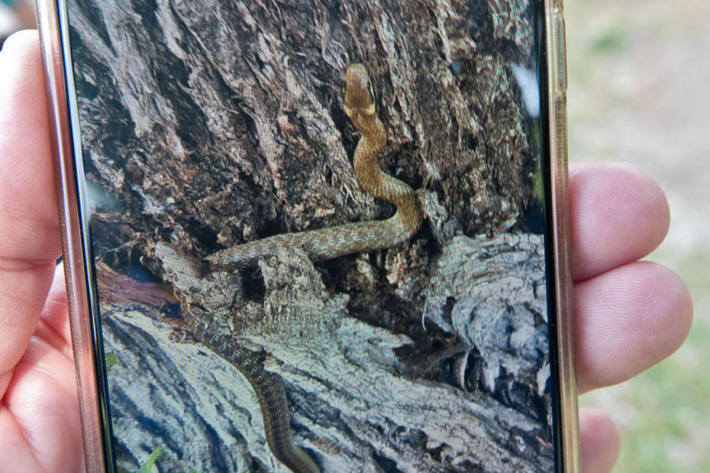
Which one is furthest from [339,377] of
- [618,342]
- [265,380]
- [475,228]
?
[618,342]

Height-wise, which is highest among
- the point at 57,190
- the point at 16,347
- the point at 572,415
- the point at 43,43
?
the point at 43,43

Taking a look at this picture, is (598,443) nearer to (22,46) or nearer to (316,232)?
(316,232)

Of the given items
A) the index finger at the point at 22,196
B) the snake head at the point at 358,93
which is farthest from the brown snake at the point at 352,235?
the index finger at the point at 22,196

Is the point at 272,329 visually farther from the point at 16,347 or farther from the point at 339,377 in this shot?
the point at 16,347

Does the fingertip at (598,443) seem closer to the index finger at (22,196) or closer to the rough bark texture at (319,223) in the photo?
the rough bark texture at (319,223)

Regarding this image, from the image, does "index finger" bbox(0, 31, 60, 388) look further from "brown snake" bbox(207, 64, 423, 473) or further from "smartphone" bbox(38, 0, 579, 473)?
"brown snake" bbox(207, 64, 423, 473)

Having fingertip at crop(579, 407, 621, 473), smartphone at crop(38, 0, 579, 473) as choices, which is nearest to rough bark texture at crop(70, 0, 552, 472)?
smartphone at crop(38, 0, 579, 473)

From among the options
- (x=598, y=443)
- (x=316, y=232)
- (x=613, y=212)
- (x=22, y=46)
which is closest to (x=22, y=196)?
(x=22, y=46)
